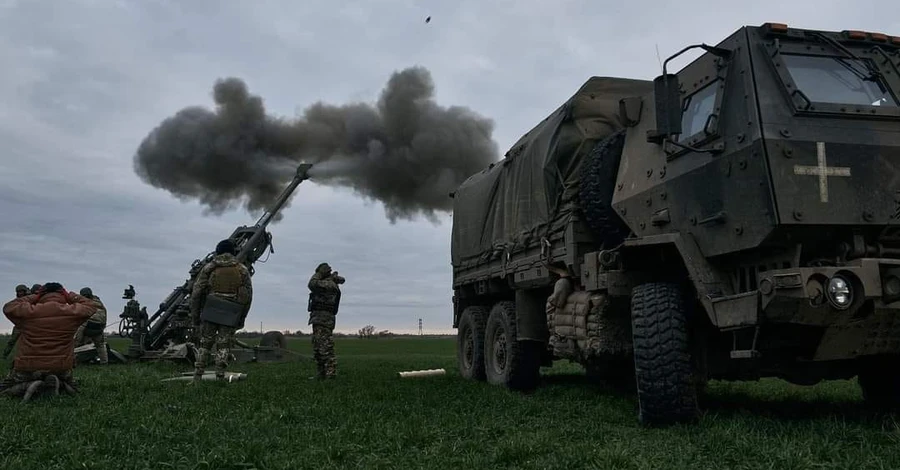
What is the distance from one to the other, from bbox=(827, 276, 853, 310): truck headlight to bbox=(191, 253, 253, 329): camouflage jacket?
764cm

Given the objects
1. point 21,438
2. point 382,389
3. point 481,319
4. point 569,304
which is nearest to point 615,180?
point 569,304

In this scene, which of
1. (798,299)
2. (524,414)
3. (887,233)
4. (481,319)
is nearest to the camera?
(798,299)

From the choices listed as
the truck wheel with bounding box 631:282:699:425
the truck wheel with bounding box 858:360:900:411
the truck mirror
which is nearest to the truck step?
the truck wheel with bounding box 631:282:699:425

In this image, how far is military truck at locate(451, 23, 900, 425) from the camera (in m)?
4.86

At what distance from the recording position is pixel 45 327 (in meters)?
7.75

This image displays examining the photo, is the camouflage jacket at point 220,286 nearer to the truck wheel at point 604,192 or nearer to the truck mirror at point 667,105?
the truck wheel at point 604,192

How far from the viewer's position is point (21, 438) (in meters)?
5.09

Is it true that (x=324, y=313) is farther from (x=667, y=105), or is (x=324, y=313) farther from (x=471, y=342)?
(x=667, y=105)

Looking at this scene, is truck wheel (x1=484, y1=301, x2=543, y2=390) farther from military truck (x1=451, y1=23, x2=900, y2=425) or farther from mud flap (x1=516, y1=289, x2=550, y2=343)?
military truck (x1=451, y1=23, x2=900, y2=425)

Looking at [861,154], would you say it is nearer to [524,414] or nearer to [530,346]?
[524,414]

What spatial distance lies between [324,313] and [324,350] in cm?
56

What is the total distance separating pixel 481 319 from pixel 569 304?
365 centimetres

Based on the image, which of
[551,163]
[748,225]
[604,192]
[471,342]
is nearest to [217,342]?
[471,342]

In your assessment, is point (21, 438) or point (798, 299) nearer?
point (798, 299)
